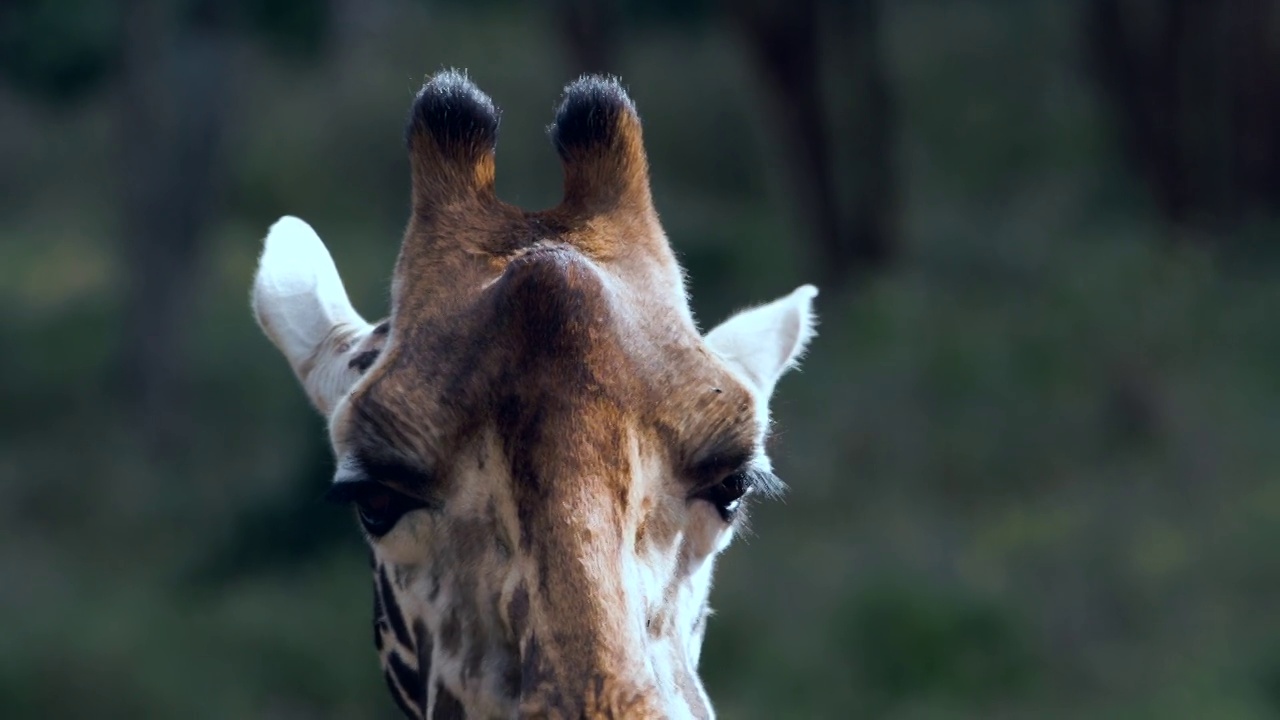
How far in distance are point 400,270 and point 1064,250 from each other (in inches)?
396

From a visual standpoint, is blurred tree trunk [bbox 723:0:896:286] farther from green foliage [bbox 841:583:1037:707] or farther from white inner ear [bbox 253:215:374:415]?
white inner ear [bbox 253:215:374:415]

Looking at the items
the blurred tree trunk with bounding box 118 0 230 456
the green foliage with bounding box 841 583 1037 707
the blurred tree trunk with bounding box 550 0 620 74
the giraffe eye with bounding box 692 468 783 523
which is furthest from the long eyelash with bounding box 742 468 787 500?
the blurred tree trunk with bounding box 550 0 620 74

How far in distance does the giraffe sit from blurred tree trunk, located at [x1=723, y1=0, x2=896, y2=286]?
9.84 metres

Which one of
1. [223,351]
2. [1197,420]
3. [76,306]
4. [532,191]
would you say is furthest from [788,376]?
[76,306]

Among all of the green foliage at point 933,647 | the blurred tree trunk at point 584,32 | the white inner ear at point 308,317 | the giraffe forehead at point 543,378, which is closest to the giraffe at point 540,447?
the giraffe forehead at point 543,378

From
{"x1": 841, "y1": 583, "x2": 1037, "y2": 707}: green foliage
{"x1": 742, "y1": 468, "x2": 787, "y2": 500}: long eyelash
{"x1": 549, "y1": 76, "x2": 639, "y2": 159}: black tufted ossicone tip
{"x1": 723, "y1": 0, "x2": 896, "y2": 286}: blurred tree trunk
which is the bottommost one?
{"x1": 841, "y1": 583, "x2": 1037, "y2": 707}: green foliage

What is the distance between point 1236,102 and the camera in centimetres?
1229

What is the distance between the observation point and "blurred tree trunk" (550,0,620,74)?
1310 centimetres

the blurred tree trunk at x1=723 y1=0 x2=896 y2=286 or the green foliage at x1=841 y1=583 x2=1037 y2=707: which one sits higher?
the blurred tree trunk at x1=723 y1=0 x2=896 y2=286

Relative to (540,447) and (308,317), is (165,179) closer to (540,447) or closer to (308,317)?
(308,317)

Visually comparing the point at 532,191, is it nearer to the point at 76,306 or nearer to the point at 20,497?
the point at 76,306

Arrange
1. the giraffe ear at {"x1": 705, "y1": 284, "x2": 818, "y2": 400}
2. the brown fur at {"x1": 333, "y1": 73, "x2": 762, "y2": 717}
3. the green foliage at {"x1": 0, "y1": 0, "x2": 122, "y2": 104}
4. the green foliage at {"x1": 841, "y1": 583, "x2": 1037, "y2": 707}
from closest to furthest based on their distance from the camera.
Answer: the brown fur at {"x1": 333, "y1": 73, "x2": 762, "y2": 717} < the giraffe ear at {"x1": 705, "y1": 284, "x2": 818, "y2": 400} < the green foliage at {"x1": 841, "y1": 583, "x2": 1037, "y2": 707} < the green foliage at {"x1": 0, "y1": 0, "x2": 122, "y2": 104}

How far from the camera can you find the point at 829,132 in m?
12.5

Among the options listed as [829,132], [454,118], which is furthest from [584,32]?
[454,118]
